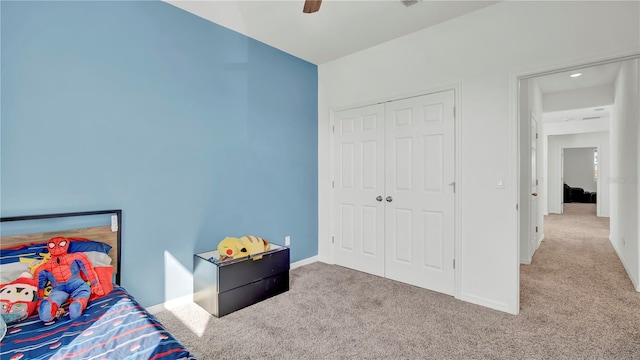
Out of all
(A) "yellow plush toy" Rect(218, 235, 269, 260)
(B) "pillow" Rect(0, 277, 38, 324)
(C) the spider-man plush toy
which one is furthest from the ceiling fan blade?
(B) "pillow" Rect(0, 277, 38, 324)

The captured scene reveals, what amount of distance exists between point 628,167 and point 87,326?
542 cm

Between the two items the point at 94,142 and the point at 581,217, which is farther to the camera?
the point at 581,217

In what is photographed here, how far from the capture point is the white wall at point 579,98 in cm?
501

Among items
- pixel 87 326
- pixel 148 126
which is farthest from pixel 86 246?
pixel 148 126

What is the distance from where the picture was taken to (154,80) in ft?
8.36

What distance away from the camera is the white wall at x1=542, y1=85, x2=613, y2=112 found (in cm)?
501

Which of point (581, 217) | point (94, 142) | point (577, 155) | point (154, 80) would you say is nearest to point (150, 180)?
point (94, 142)

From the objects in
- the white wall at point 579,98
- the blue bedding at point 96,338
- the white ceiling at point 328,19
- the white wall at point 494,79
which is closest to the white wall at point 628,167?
the white wall at point 579,98

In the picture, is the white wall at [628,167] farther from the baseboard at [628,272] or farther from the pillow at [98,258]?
the pillow at [98,258]

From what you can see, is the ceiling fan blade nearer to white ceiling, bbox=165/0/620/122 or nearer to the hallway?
white ceiling, bbox=165/0/620/122

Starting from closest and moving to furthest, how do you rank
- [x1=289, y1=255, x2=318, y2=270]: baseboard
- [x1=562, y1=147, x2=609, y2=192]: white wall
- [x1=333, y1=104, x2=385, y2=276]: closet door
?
[x1=333, y1=104, x2=385, y2=276]: closet door < [x1=289, y1=255, x2=318, y2=270]: baseboard < [x1=562, y1=147, x2=609, y2=192]: white wall

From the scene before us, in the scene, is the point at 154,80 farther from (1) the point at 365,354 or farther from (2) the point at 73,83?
(1) the point at 365,354

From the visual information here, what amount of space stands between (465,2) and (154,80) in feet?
8.84

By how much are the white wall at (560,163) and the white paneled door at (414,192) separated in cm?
718
